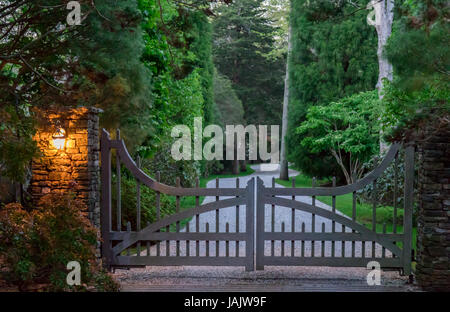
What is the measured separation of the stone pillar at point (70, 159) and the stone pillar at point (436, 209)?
3.76m

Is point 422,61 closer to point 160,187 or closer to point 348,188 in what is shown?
point 348,188

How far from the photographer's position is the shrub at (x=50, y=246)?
4.09 metres

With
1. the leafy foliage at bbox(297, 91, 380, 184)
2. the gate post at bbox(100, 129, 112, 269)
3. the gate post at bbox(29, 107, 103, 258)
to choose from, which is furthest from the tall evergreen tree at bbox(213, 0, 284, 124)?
the gate post at bbox(29, 107, 103, 258)

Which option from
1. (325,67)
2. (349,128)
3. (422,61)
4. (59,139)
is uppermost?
(325,67)

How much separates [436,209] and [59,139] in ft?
14.3

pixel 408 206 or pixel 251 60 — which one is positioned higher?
pixel 251 60

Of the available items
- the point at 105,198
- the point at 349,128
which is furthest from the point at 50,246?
the point at 349,128

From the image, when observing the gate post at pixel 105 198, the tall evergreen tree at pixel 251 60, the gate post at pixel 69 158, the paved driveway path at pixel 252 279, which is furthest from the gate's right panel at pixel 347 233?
the tall evergreen tree at pixel 251 60

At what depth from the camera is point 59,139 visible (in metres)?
5.24

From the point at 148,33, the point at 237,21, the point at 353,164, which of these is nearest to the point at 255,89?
the point at 237,21

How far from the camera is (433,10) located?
384cm

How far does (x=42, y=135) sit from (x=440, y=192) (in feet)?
15.0

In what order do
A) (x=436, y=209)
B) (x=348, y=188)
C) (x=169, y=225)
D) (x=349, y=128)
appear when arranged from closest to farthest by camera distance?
(x=436, y=209)
(x=348, y=188)
(x=169, y=225)
(x=349, y=128)

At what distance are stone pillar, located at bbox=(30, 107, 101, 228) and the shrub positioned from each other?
61cm
